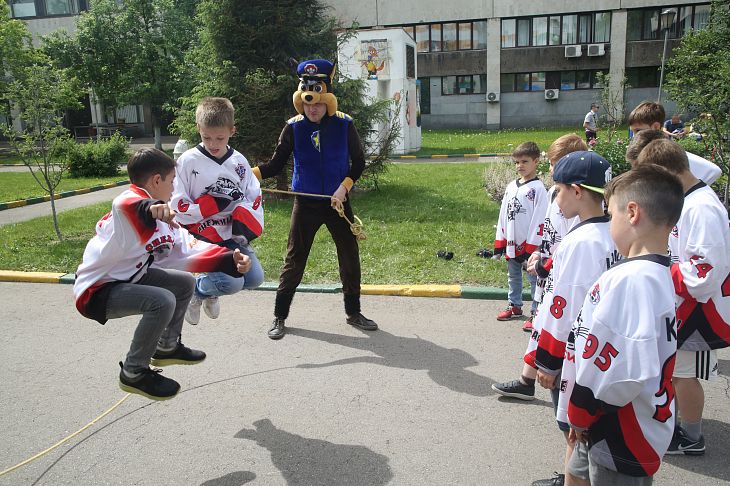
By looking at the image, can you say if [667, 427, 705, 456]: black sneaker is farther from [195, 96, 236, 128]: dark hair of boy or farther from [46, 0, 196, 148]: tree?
[46, 0, 196, 148]: tree

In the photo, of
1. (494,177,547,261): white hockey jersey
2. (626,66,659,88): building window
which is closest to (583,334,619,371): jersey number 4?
(494,177,547,261): white hockey jersey

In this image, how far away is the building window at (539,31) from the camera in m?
39.2

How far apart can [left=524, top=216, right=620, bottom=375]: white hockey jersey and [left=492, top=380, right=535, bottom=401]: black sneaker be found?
4.09ft

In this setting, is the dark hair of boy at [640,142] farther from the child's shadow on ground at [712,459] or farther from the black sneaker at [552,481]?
the black sneaker at [552,481]

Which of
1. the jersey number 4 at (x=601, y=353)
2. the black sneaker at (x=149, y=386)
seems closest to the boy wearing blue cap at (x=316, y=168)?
the black sneaker at (x=149, y=386)

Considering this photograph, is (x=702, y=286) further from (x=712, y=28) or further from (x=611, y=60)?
(x=611, y=60)

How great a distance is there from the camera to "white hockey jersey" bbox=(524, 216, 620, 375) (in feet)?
10.0

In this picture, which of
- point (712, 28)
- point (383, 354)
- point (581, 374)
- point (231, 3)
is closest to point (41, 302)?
point (383, 354)

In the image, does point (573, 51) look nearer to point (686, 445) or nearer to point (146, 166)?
point (686, 445)

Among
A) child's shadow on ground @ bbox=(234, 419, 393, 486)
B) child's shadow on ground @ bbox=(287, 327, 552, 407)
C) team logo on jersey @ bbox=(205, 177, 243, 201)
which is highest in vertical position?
team logo on jersey @ bbox=(205, 177, 243, 201)

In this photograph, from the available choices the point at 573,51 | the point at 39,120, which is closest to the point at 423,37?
the point at 573,51

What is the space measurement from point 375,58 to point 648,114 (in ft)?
60.6

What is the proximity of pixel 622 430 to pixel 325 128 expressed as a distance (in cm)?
412

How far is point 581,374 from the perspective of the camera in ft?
7.89
